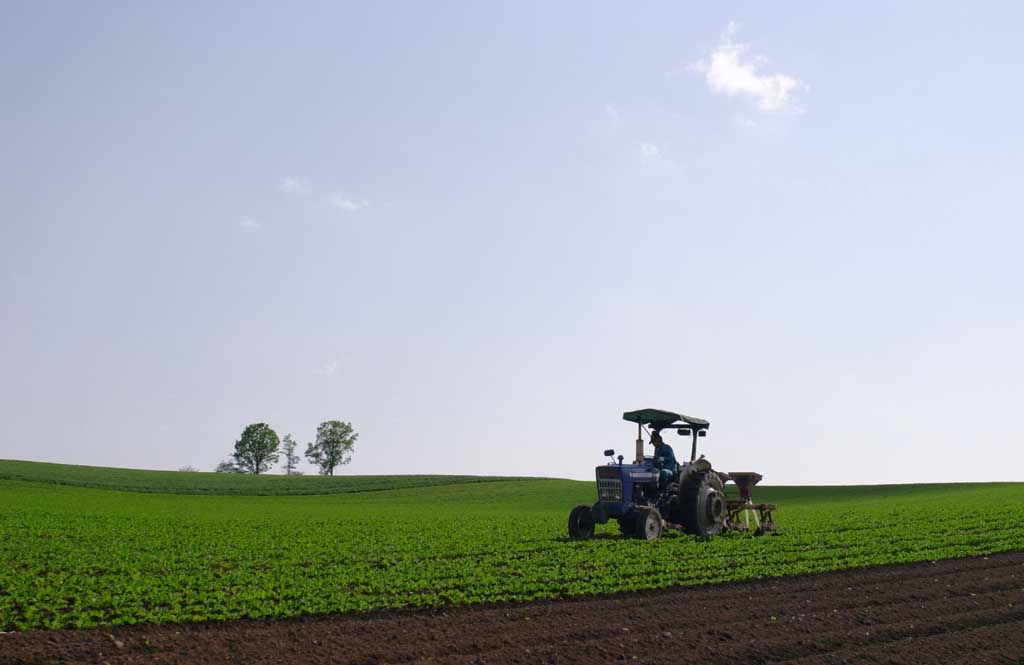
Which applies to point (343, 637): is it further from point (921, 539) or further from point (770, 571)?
point (921, 539)

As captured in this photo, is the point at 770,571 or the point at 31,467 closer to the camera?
the point at 770,571

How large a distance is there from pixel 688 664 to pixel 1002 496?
121ft

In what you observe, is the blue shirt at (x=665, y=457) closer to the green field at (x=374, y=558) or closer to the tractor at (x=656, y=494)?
the tractor at (x=656, y=494)

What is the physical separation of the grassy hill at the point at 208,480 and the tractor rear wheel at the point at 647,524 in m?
48.7

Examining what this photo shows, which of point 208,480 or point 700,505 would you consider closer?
point 700,505

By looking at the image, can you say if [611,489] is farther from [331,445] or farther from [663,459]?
[331,445]

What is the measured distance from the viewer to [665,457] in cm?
2114

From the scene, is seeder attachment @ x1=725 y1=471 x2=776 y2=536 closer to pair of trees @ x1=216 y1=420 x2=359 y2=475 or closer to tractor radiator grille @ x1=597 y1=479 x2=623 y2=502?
tractor radiator grille @ x1=597 y1=479 x2=623 y2=502

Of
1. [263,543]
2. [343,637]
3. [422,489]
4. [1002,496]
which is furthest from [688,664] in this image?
[422,489]

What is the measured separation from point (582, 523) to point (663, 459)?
2.37 metres

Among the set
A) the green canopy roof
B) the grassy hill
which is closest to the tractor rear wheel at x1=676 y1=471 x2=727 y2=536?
the green canopy roof

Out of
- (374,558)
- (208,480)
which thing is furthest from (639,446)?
(208,480)

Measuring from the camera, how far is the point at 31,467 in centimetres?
7381

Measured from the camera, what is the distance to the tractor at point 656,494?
66.9ft
